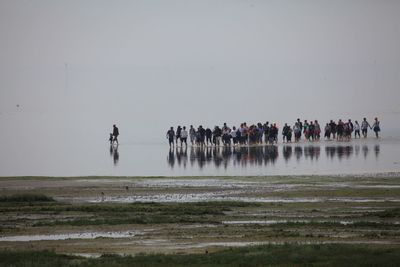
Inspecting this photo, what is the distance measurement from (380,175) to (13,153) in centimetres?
4631

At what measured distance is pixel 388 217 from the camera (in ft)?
116

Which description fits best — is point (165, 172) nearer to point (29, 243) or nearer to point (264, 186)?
point (264, 186)

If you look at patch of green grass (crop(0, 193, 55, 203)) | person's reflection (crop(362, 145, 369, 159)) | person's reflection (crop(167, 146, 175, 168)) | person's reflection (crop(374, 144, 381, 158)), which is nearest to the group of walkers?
person's reflection (crop(167, 146, 175, 168))

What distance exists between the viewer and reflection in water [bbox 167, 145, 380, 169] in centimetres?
7044

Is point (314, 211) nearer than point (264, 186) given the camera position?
Yes

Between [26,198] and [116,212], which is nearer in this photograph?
[116,212]

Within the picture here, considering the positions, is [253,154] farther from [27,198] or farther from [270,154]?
[27,198]

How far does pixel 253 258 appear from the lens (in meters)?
26.4

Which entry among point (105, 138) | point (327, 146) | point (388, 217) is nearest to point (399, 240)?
point (388, 217)

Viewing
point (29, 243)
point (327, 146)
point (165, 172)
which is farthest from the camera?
point (327, 146)

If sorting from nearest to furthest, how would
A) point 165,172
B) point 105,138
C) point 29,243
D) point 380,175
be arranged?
1. point 29,243
2. point 380,175
3. point 165,172
4. point 105,138

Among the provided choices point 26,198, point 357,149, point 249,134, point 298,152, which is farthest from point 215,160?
point 26,198

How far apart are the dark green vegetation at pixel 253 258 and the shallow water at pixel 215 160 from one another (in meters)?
30.9

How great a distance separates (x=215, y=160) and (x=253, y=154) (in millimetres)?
5548
